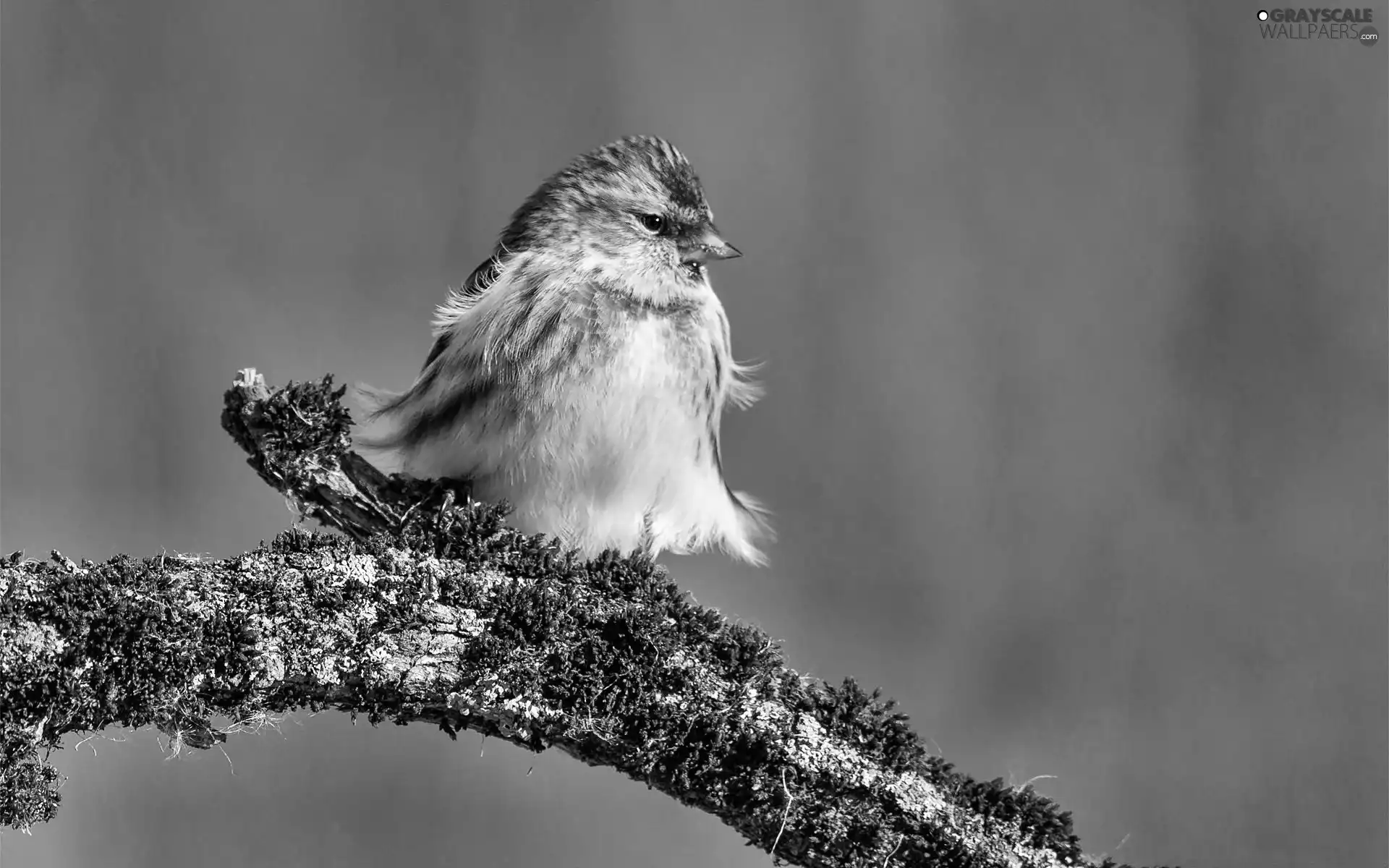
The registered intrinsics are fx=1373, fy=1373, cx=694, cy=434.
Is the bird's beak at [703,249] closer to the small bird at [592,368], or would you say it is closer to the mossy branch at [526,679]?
the small bird at [592,368]


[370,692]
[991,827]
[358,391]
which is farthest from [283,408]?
[991,827]

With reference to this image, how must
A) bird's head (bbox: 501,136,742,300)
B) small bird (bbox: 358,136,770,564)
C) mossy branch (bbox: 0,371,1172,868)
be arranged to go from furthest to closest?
bird's head (bbox: 501,136,742,300), small bird (bbox: 358,136,770,564), mossy branch (bbox: 0,371,1172,868)

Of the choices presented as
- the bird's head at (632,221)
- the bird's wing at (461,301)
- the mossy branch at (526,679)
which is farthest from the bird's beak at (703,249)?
the mossy branch at (526,679)

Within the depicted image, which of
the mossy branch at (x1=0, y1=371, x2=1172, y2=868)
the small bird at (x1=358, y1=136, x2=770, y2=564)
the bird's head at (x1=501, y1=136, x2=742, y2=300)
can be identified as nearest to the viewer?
the mossy branch at (x1=0, y1=371, x2=1172, y2=868)

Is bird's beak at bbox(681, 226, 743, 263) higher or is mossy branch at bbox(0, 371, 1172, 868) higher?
bird's beak at bbox(681, 226, 743, 263)

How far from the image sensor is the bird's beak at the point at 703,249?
10.5 feet

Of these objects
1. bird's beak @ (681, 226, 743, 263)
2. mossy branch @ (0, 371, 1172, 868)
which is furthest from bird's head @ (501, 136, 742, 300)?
mossy branch @ (0, 371, 1172, 868)

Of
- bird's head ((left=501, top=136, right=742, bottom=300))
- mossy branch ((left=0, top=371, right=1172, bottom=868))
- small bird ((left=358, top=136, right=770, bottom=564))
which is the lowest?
mossy branch ((left=0, top=371, right=1172, bottom=868))

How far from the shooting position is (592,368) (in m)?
2.94

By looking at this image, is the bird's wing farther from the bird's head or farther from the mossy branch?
the mossy branch

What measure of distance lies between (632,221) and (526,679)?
149 cm

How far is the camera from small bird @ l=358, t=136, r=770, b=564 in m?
2.96

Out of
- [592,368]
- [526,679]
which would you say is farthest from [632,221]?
[526,679]

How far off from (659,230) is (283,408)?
3.53ft
